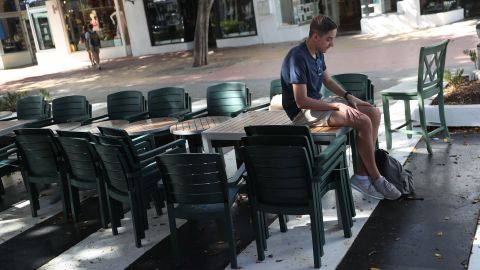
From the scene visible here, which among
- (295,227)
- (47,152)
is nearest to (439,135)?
(295,227)

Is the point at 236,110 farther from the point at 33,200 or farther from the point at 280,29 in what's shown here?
the point at 280,29

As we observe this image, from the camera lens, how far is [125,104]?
7.22 m

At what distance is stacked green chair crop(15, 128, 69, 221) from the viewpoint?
18.2 feet

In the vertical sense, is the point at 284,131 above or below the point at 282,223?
above

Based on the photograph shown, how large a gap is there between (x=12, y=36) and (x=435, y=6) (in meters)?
21.9

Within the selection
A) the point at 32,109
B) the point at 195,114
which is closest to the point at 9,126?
the point at 32,109

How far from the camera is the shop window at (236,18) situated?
2302 cm

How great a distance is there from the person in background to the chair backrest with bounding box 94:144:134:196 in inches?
58.8

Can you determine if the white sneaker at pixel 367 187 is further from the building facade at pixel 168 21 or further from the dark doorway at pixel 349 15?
the dark doorway at pixel 349 15

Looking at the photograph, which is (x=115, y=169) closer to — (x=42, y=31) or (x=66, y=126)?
(x=66, y=126)

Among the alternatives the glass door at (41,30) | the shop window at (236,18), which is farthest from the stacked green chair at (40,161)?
the glass door at (41,30)

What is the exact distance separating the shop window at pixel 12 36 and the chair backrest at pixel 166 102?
1012 inches

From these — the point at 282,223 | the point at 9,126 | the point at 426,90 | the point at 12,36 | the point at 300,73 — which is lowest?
the point at 282,223

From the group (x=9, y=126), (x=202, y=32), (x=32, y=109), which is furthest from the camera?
(x=202, y=32)
